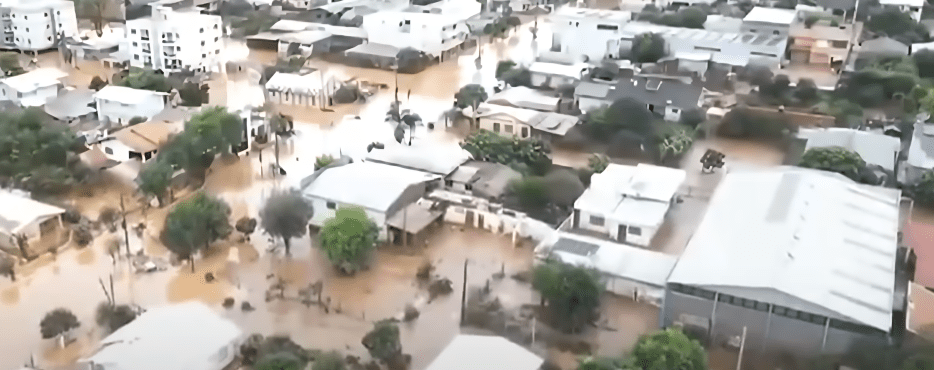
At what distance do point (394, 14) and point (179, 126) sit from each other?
230 inches

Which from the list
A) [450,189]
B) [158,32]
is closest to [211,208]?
[450,189]

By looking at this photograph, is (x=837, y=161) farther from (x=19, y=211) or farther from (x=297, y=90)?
(x=19, y=211)

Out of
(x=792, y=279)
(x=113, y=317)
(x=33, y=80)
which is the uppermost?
(x=33, y=80)

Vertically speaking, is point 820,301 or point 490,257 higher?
point 820,301

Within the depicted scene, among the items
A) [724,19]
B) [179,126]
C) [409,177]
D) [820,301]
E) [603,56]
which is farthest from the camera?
[724,19]

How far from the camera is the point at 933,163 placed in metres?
8.98

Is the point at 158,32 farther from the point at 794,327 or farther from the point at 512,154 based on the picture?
the point at 794,327

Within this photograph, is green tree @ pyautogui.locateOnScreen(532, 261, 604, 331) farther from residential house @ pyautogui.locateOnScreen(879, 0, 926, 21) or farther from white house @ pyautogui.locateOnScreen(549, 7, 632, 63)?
residential house @ pyautogui.locateOnScreen(879, 0, 926, 21)

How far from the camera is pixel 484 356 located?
18.7 feet

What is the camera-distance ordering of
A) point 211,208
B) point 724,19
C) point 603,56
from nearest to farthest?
point 211,208
point 603,56
point 724,19

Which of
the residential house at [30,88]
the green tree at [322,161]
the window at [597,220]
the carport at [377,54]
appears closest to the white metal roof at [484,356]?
the window at [597,220]

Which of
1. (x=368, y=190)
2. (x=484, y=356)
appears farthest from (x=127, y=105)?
(x=484, y=356)

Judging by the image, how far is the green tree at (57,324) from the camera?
246 inches

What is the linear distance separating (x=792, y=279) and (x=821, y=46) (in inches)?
367
